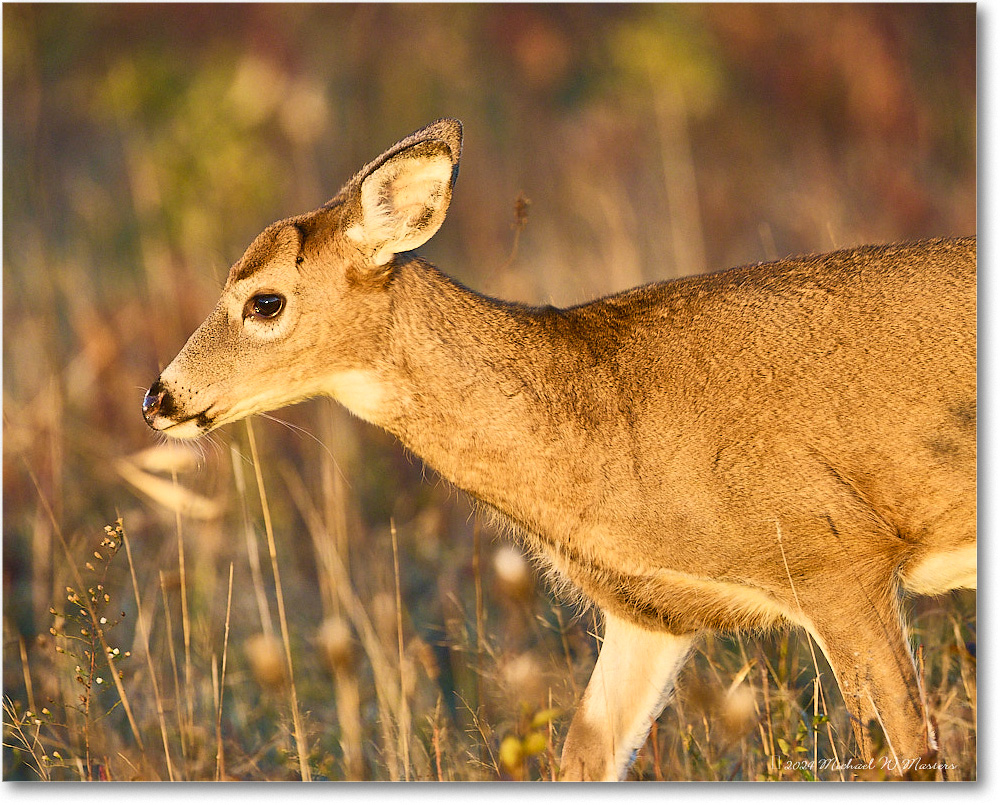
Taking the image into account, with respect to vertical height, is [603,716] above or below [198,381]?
below

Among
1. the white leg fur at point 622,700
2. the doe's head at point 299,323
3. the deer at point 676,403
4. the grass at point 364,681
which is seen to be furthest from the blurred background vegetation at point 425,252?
the doe's head at point 299,323

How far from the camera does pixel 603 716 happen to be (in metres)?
4.14

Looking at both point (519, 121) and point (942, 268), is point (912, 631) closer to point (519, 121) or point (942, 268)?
point (942, 268)

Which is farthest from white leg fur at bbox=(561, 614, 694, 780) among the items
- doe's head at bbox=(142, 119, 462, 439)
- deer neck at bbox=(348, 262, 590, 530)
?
doe's head at bbox=(142, 119, 462, 439)

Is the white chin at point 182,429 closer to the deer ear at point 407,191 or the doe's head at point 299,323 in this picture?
the doe's head at point 299,323

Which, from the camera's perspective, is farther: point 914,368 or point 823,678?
point 823,678

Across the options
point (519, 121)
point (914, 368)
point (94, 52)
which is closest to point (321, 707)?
point (914, 368)

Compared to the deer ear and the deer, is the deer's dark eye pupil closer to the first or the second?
the deer

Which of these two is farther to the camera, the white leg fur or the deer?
the white leg fur

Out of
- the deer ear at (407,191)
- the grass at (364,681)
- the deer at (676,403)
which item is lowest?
the grass at (364,681)

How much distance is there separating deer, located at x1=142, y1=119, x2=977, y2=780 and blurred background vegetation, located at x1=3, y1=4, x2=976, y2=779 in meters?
0.53

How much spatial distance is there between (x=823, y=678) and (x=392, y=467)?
2862 mm

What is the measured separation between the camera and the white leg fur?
161 inches

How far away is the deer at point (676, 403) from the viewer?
353 centimetres
